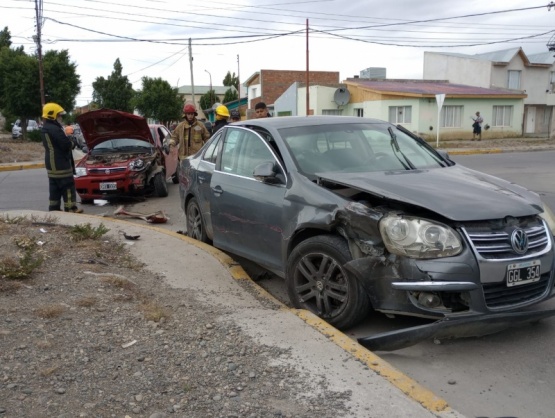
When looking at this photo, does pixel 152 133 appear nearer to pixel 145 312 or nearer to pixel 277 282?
pixel 277 282

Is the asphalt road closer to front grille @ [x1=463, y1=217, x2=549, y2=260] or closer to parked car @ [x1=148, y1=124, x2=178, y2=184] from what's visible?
front grille @ [x1=463, y1=217, x2=549, y2=260]

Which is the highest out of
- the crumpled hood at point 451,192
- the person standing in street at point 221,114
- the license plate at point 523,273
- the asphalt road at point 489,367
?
the person standing in street at point 221,114

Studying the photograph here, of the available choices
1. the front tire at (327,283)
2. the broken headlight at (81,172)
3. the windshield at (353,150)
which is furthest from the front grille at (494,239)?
the broken headlight at (81,172)

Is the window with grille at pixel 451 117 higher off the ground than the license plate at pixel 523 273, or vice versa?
the window with grille at pixel 451 117

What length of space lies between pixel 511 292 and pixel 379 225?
1002 mm

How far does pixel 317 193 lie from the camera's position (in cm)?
440

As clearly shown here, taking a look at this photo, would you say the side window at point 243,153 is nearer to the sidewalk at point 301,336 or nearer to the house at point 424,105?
the sidewalk at point 301,336

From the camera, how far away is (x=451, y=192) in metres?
4.05

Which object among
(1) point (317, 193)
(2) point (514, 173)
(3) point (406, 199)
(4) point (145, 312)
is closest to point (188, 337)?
(4) point (145, 312)

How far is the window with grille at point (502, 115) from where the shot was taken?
1428 inches

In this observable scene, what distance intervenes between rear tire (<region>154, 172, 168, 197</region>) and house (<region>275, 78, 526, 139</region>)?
77.2ft

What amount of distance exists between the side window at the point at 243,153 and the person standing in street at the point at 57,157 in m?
4.00

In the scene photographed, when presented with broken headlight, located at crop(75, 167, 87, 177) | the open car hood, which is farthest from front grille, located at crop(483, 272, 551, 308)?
broken headlight, located at crop(75, 167, 87, 177)

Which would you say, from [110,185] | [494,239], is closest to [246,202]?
[494,239]
